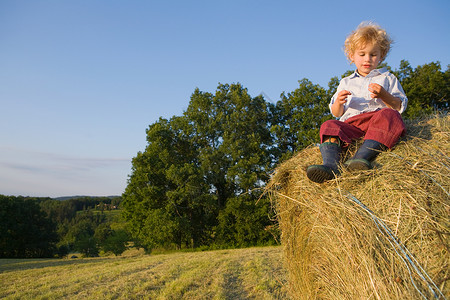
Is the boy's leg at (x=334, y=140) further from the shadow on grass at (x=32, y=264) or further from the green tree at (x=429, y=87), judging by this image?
the green tree at (x=429, y=87)

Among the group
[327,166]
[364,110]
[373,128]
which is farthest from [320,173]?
[364,110]

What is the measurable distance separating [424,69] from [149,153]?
20950 mm

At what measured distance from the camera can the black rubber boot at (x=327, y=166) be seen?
7.48ft

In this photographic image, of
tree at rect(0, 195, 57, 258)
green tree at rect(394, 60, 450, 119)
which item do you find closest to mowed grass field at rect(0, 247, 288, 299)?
green tree at rect(394, 60, 450, 119)

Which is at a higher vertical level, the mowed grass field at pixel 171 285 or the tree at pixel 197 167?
the tree at pixel 197 167

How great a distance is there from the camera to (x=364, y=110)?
3016mm

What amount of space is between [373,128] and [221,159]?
791 inches

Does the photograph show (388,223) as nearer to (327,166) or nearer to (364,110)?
(327,166)

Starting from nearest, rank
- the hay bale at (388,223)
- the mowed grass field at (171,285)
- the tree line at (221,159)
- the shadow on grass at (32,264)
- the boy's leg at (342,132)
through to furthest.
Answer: the hay bale at (388,223) < the boy's leg at (342,132) < the mowed grass field at (171,285) < the shadow on grass at (32,264) < the tree line at (221,159)

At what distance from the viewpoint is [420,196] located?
1803 mm

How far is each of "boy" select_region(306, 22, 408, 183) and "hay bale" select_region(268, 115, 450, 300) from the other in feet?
0.38

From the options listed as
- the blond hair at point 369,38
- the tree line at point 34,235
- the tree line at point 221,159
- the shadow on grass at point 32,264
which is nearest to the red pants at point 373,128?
the blond hair at point 369,38

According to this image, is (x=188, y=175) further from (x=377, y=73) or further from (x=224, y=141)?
(x=377, y=73)

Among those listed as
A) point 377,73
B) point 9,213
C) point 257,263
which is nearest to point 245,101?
point 257,263
